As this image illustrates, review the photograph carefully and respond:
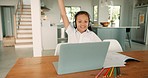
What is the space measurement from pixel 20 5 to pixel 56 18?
2.13 m

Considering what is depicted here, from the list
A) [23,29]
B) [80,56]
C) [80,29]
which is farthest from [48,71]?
[23,29]

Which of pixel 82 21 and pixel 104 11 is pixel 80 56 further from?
pixel 104 11

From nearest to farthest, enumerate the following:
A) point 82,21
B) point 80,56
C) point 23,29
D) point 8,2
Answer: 1. point 80,56
2. point 82,21
3. point 23,29
4. point 8,2

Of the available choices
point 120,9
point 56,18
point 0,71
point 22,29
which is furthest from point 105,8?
point 0,71

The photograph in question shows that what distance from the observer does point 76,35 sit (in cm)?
134

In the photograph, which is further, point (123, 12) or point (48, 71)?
point (123, 12)

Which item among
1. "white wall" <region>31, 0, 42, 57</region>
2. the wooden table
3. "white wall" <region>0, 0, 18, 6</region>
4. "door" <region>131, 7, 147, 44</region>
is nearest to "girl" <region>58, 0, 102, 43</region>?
the wooden table

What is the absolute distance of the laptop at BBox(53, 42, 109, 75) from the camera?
0.78 metres

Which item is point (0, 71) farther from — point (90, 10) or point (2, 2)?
point (90, 10)

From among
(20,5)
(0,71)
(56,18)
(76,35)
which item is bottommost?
(0,71)

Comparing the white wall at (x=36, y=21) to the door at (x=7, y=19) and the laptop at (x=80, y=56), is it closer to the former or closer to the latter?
the laptop at (x=80, y=56)

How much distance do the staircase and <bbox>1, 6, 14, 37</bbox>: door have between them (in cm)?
116

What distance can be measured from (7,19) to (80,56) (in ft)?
29.0

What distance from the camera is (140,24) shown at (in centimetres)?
633
